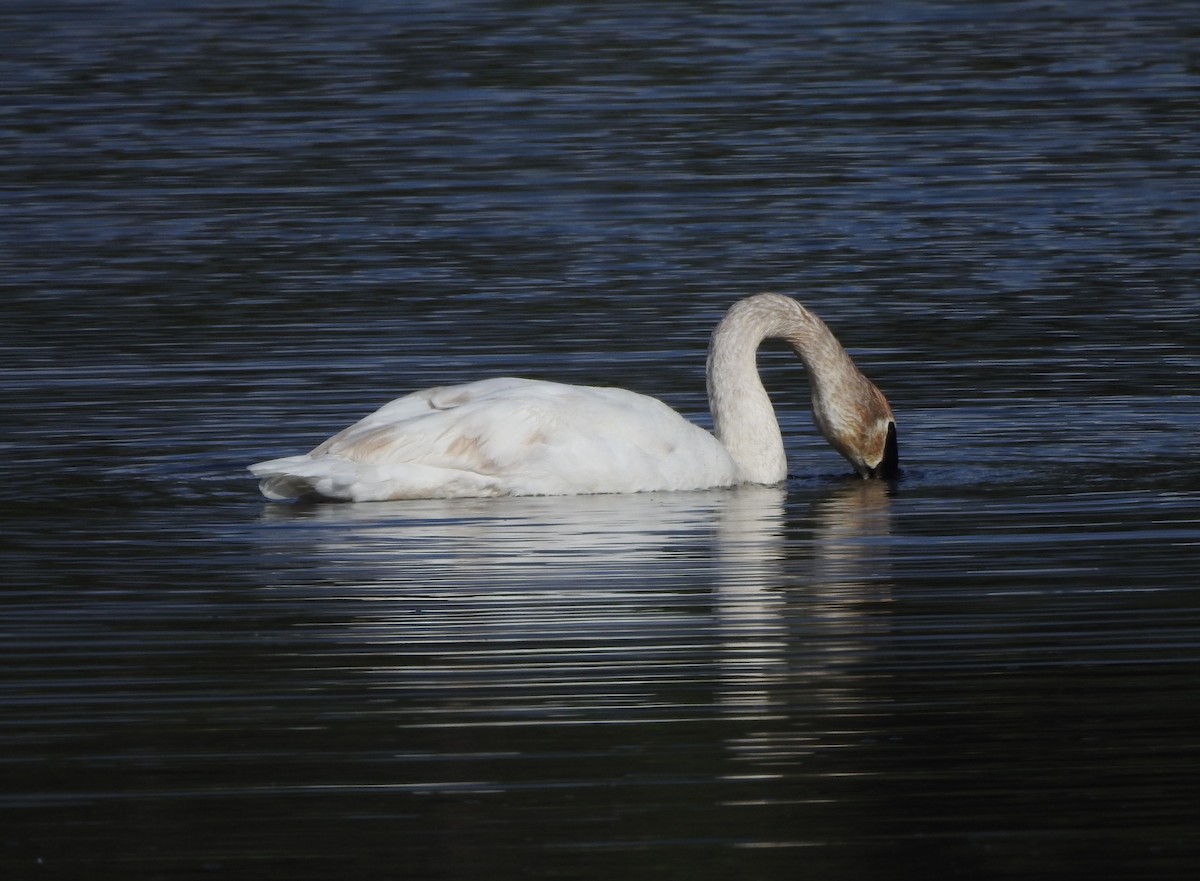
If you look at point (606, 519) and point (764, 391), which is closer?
point (606, 519)

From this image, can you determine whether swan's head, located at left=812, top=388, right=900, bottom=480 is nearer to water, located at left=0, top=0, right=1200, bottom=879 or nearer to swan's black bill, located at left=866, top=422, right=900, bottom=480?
swan's black bill, located at left=866, top=422, right=900, bottom=480

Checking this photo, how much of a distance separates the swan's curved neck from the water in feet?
0.88

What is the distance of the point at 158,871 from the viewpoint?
20.7 ft

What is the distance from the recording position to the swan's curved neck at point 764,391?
472 inches

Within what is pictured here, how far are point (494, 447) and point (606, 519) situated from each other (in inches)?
27.3

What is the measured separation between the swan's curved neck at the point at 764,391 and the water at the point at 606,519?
27cm

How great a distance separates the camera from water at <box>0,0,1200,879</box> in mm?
6758

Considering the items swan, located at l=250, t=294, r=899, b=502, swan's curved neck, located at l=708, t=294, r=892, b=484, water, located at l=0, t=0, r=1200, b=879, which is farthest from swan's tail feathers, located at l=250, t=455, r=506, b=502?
swan's curved neck, located at l=708, t=294, r=892, b=484

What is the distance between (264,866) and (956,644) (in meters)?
2.82

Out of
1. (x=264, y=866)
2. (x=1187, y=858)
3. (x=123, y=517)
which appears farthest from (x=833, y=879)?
(x=123, y=517)

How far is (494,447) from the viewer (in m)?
11.2

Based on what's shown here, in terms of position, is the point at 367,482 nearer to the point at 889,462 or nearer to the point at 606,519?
the point at 606,519

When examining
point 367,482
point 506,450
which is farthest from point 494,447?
point 367,482

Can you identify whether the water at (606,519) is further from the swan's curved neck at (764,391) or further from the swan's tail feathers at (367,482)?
the swan's curved neck at (764,391)
